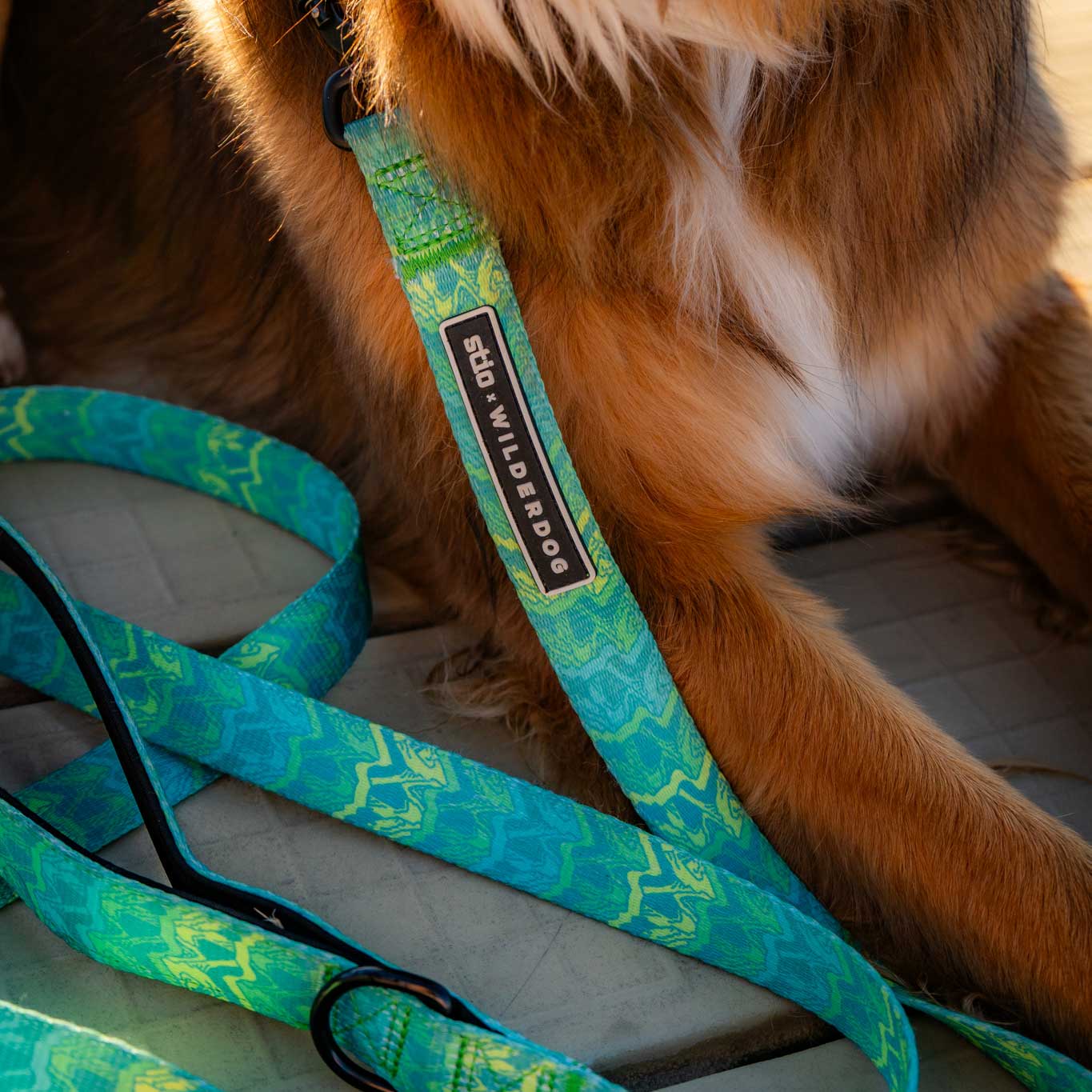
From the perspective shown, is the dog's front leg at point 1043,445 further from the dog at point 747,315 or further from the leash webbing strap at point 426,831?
the leash webbing strap at point 426,831

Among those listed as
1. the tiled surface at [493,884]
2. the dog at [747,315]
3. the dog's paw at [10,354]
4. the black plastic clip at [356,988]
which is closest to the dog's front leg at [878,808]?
the dog at [747,315]

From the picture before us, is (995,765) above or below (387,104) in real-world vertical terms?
below

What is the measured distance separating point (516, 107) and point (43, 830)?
67 cm

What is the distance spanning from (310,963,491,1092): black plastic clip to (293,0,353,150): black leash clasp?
0.64 m

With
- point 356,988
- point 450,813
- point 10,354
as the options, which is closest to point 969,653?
point 450,813

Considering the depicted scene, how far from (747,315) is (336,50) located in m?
0.40

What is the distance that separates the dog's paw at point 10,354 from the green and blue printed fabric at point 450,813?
0.60 metres

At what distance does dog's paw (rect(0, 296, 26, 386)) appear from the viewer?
5.61 ft

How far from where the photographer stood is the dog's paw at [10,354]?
1711 mm

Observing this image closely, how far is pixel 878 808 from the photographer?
104cm

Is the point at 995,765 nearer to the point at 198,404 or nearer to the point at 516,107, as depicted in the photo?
the point at 516,107

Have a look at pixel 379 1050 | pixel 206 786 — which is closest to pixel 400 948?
pixel 379 1050

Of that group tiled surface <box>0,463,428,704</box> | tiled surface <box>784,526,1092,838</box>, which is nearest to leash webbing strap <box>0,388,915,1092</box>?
tiled surface <box>0,463,428,704</box>

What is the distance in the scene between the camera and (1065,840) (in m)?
1.01
